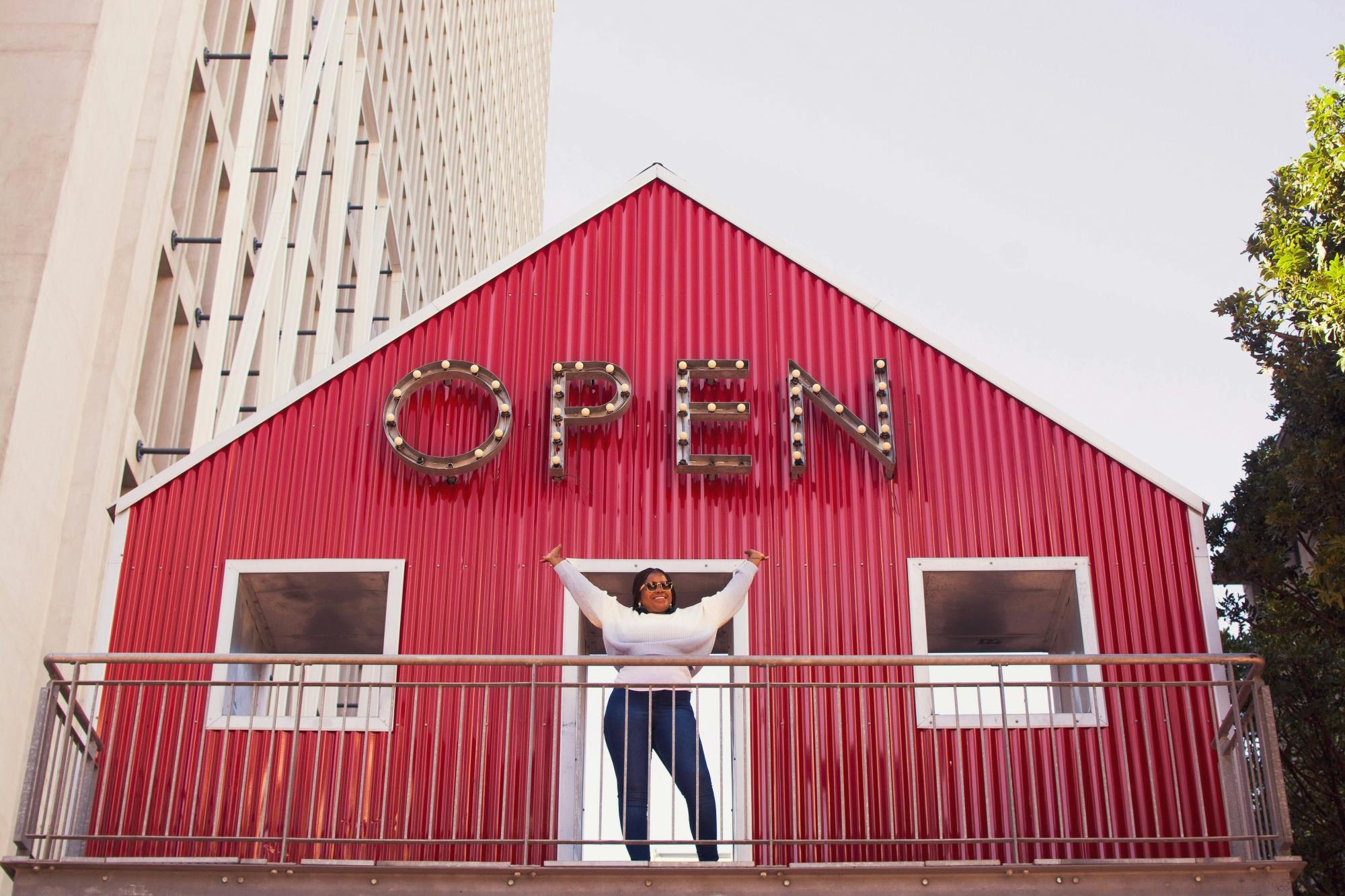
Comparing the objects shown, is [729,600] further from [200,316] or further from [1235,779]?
[200,316]

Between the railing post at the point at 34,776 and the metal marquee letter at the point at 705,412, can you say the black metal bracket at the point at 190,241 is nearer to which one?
the metal marquee letter at the point at 705,412

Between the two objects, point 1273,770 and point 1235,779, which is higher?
point 1235,779

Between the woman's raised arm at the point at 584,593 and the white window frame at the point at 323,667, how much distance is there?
84.5 inches

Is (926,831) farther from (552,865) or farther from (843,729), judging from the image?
(552,865)

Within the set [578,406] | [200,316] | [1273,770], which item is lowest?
[1273,770]

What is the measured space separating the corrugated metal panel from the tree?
10.5 meters

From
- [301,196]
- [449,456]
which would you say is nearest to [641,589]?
[449,456]

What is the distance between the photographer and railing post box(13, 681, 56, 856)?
10953mm

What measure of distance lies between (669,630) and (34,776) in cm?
460

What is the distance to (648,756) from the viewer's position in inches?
Answer: 429

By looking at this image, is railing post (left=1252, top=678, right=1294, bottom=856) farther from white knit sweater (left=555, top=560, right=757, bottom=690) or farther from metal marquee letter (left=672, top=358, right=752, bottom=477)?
metal marquee letter (left=672, top=358, right=752, bottom=477)

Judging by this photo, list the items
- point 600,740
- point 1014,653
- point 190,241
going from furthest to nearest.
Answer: point 190,241
point 1014,653
point 600,740

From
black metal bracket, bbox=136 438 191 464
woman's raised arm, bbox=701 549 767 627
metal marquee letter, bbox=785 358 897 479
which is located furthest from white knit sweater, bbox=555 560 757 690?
black metal bracket, bbox=136 438 191 464

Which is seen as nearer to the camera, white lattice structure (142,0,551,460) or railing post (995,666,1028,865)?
railing post (995,666,1028,865)
